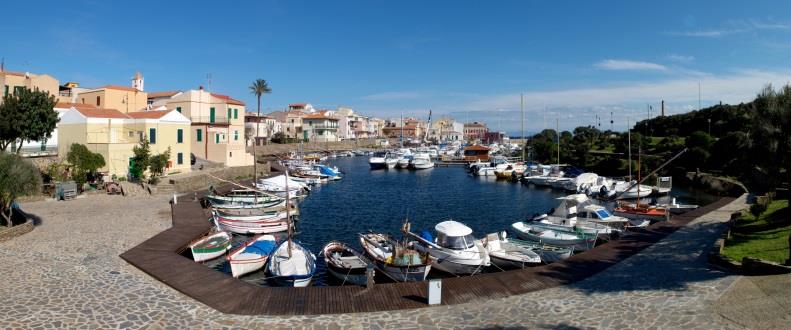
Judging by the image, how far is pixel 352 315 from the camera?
12781 mm

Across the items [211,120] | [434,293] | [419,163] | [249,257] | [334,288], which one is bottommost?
[249,257]

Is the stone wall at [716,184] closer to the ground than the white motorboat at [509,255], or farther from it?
farther from it

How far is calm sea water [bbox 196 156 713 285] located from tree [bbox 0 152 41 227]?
8392 millimetres

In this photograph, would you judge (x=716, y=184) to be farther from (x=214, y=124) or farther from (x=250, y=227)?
(x=214, y=124)

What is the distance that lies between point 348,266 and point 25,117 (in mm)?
28387

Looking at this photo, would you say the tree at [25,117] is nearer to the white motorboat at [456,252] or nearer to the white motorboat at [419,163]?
the white motorboat at [456,252]

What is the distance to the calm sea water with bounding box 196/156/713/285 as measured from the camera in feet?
100

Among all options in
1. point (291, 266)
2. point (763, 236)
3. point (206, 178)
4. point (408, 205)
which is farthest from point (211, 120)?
point (763, 236)

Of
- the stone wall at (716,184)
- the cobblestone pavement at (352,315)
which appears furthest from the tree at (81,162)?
the stone wall at (716,184)

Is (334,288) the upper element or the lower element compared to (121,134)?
lower

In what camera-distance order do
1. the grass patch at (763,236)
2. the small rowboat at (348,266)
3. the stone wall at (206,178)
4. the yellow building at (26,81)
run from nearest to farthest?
the grass patch at (763,236) < the small rowboat at (348,266) < the stone wall at (206,178) < the yellow building at (26,81)

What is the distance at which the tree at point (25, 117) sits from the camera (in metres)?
34.0

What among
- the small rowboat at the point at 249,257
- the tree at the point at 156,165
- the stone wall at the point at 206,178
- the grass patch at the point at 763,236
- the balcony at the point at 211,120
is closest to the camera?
the grass patch at the point at 763,236

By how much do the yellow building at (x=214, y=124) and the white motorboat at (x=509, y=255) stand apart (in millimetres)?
38318
